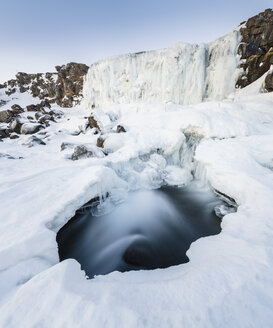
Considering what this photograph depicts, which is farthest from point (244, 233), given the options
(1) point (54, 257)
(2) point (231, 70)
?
(2) point (231, 70)

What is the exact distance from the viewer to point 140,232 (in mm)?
3918

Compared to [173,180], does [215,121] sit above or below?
above

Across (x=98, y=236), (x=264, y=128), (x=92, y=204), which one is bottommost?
(x=98, y=236)

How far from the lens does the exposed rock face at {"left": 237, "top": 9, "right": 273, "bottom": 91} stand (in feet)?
39.1

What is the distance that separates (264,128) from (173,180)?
4466mm

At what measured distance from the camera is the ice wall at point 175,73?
13.2m

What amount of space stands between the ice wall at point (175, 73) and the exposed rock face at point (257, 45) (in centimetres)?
63

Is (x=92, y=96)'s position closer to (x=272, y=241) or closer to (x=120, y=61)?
(x=120, y=61)

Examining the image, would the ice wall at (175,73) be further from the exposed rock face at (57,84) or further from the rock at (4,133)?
the exposed rock face at (57,84)

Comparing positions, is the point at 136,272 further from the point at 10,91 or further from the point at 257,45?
the point at 10,91

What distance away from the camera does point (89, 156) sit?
660 cm


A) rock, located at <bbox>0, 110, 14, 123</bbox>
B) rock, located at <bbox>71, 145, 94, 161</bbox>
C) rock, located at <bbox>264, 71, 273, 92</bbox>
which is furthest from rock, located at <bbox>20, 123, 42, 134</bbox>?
rock, located at <bbox>264, 71, 273, 92</bbox>

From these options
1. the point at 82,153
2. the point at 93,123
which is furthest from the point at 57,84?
the point at 82,153

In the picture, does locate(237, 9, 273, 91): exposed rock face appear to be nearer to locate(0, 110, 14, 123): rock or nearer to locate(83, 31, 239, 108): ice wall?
locate(83, 31, 239, 108): ice wall
